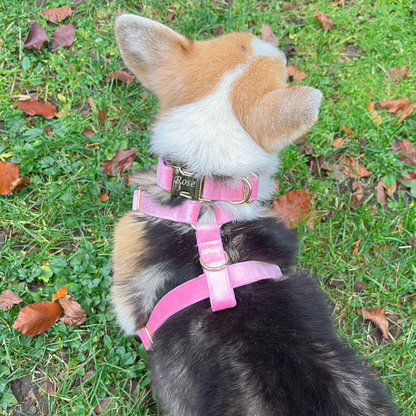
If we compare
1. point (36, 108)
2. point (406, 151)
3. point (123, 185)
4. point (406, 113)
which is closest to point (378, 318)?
point (406, 151)

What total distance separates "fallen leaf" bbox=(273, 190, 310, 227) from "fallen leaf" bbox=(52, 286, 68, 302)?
5.99 feet

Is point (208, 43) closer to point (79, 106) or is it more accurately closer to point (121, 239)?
point (121, 239)

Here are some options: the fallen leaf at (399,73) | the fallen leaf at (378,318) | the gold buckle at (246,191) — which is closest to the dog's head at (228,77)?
the gold buckle at (246,191)

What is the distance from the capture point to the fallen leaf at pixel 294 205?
3.47m

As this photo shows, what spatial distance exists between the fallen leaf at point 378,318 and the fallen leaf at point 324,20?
2.78m

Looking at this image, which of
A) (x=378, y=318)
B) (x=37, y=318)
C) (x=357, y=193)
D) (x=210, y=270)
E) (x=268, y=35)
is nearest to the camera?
(x=210, y=270)

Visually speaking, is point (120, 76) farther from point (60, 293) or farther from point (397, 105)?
point (397, 105)

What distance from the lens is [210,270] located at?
2053 millimetres

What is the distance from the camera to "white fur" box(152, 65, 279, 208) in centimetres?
211

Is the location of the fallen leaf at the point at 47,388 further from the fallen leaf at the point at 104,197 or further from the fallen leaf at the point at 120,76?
the fallen leaf at the point at 120,76

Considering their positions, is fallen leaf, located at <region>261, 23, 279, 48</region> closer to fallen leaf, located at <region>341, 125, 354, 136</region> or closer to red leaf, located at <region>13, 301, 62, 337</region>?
fallen leaf, located at <region>341, 125, 354, 136</region>

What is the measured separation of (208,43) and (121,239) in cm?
132

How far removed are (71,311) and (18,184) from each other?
1145 millimetres

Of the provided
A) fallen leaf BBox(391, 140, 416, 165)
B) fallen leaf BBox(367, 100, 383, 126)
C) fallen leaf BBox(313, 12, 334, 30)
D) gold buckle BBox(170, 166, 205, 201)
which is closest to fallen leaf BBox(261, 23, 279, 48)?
fallen leaf BBox(313, 12, 334, 30)
